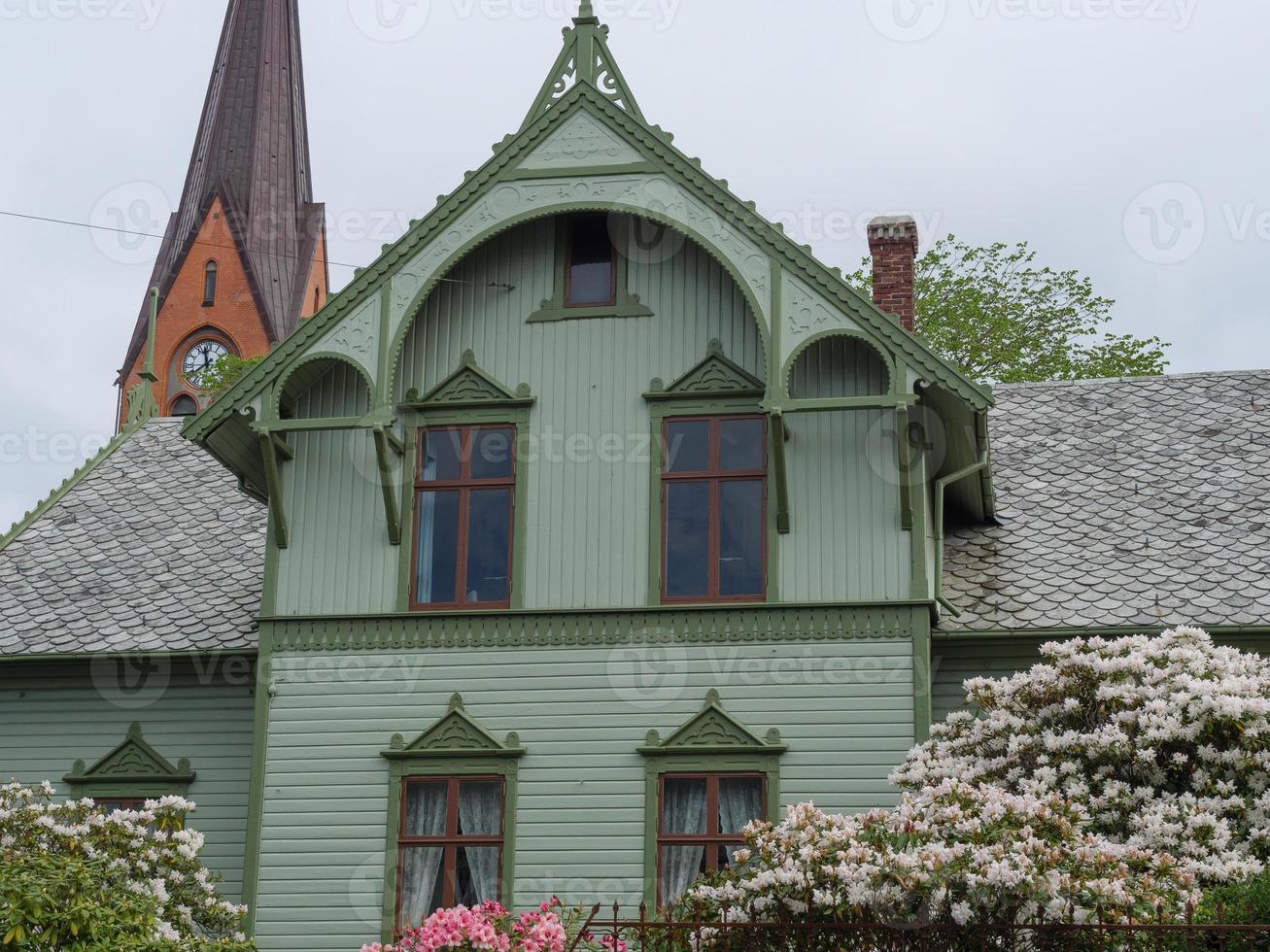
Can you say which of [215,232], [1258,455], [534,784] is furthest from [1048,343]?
[215,232]

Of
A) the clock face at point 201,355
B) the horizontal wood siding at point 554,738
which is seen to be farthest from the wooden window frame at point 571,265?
the clock face at point 201,355

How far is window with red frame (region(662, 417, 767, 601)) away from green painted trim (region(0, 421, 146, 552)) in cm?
928

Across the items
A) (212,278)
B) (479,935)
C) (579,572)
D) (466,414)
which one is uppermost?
(212,278)

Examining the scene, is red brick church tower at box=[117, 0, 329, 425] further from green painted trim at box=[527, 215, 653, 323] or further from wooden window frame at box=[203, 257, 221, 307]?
green painted trim at box=[527, 215, 653, 323]

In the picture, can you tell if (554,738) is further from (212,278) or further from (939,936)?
(212,278)

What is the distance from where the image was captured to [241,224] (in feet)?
228

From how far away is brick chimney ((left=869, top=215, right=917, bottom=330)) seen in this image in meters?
22.1

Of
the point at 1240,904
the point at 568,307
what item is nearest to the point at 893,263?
the point at 568,307

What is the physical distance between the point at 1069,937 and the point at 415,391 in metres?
9.75

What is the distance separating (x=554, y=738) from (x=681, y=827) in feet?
4.95

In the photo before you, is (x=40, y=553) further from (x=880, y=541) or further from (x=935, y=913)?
(x=935, y=913)

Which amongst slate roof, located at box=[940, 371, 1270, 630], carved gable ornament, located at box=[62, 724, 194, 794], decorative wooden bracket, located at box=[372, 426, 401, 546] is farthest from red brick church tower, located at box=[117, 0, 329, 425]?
decorative wooden bracket, located at box=[372, 426, 401, 546]

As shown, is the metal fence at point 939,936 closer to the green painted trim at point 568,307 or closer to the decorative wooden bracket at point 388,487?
the decorative wooden bracket at point 388,487

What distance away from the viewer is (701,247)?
18.0 meters
